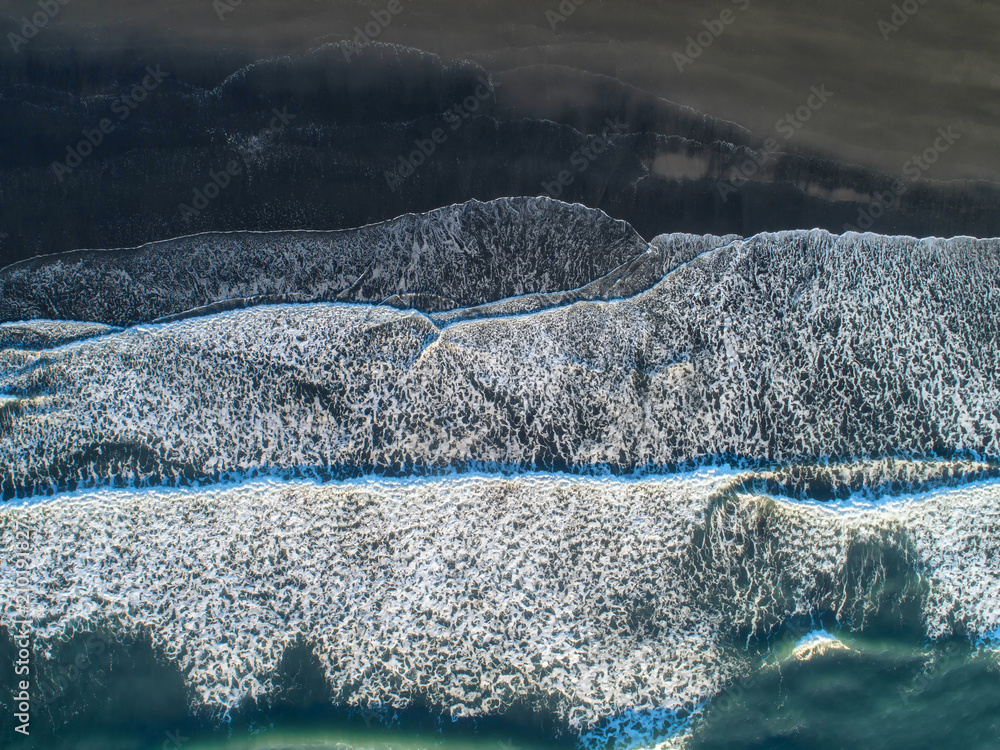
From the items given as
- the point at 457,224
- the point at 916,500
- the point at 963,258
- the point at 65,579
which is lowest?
Answer: the point at 65,579

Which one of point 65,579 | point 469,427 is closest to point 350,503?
point 469,427

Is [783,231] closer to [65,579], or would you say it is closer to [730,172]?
[730,172]

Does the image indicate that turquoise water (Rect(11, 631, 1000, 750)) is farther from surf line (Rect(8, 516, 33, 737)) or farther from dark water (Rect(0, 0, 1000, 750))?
surf line (Rect(8, 516, 33, 737))

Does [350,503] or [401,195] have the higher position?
[401,195]

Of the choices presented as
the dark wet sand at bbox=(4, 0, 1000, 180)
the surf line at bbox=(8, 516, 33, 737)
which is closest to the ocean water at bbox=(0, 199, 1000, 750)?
the surf line at bbox=(8, 516, 33, 737)

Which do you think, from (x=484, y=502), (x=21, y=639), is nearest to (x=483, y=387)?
(x=484, y=502)

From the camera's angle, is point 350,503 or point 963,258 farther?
point 963,258

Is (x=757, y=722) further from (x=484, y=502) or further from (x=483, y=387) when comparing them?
(x=483, y=387)

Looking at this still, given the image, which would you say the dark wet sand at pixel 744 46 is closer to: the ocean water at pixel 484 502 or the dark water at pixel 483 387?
the dark water at pixel 483 387

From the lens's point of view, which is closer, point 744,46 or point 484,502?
point 484,502
